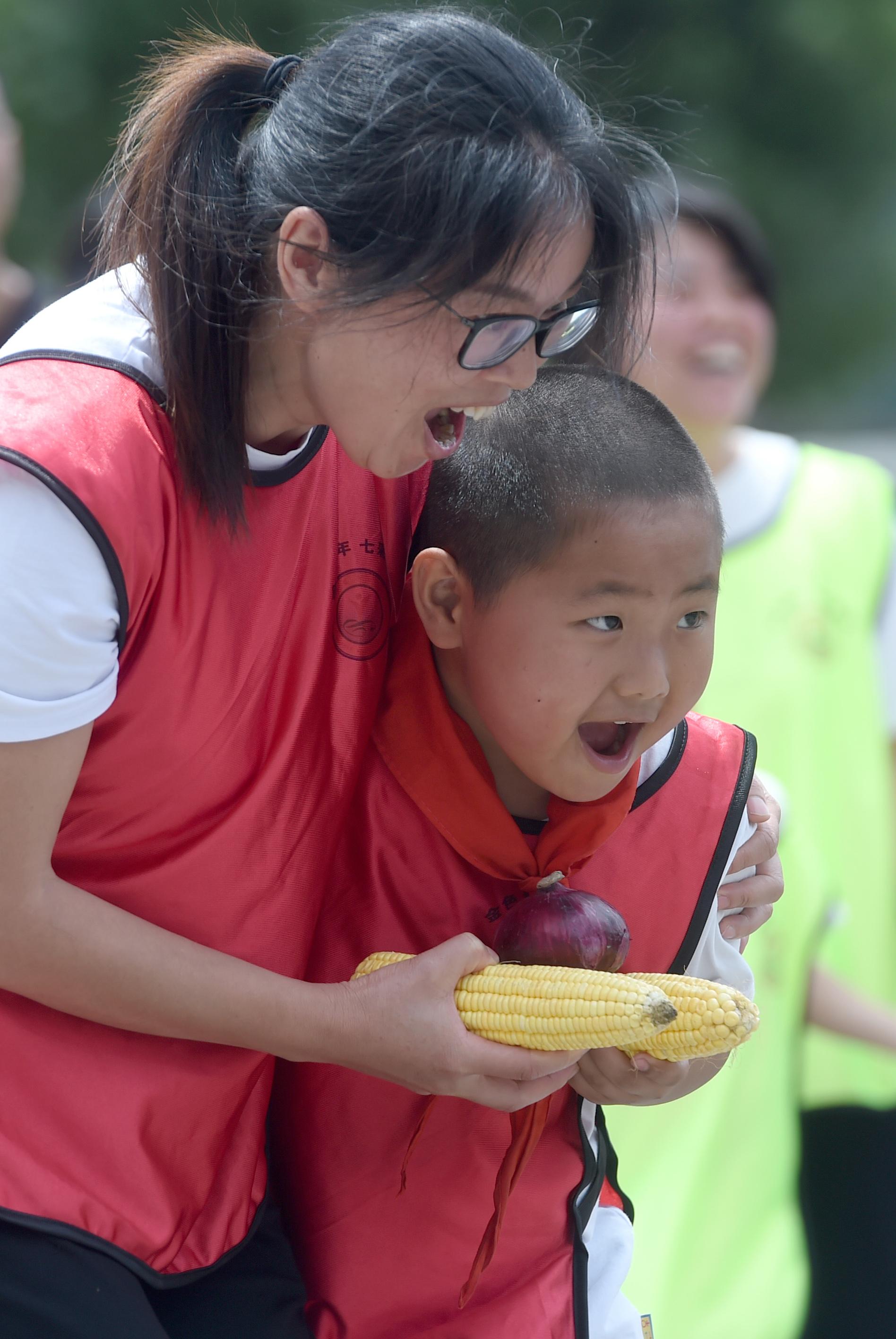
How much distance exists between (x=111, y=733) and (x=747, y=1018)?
76cm

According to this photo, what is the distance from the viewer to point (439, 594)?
1.85 metres

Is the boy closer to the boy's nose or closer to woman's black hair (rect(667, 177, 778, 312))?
the boy's nose

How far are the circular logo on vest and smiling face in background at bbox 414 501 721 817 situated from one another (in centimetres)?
9

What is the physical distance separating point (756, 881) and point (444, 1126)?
0.54m

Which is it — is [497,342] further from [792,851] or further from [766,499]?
[766,499]

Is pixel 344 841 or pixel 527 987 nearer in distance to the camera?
pixel 527 987

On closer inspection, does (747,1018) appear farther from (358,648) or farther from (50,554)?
(50,554)

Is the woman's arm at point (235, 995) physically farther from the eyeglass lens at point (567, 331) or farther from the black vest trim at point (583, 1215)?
the eyeglass lens at point (567, 331)

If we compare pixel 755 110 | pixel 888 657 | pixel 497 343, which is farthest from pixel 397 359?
pixel 755 110

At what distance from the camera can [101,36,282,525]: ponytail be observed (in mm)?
1582

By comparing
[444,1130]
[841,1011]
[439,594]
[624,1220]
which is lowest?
[841,1011]

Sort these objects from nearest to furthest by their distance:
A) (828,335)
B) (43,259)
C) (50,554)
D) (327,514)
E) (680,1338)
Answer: (50,554)
(327,514)
(680,1338)
(43,259)
(828,335)

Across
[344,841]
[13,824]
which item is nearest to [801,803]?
[344,841]

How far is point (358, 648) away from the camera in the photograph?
1.86m
